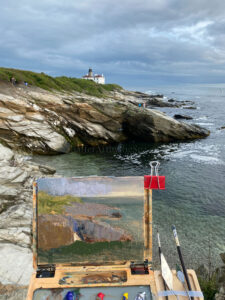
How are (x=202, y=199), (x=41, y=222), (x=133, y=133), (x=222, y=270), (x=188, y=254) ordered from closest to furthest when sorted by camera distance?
(x=41, y=222)
(x=222, y=270)
(x=188, y=254)
(x=202, y=199)
(x=133, y=133)

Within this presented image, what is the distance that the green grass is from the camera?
198 inches

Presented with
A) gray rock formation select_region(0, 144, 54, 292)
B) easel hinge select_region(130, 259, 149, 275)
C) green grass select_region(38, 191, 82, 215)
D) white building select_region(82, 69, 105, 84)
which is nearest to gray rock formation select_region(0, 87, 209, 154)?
gray rock formation select_region(0, 144, 54, 292)

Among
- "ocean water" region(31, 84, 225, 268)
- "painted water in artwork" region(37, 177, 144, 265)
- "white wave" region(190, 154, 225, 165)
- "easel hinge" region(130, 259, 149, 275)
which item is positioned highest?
"painted water in artwork" region(37, 177, 144, 265)

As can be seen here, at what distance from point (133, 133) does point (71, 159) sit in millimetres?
15696

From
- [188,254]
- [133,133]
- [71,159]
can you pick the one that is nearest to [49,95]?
[71,159]

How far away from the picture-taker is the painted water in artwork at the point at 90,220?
5.05 meters

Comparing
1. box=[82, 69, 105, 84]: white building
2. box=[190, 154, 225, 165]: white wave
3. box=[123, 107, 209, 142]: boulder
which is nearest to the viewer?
box=[190, 154, 225, 165]: white wave

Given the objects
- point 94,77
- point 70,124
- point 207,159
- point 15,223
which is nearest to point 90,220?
point 15,223

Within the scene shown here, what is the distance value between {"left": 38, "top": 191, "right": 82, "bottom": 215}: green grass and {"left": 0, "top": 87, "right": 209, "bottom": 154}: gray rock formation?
29.4 m

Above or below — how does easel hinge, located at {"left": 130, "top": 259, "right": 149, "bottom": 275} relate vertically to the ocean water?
above

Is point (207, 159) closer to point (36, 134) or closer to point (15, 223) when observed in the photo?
point (36, 134)

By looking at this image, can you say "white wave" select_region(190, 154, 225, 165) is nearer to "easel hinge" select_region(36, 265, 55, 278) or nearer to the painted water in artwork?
the painted water in artwork

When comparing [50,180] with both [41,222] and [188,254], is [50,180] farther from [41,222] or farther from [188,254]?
[188,254]

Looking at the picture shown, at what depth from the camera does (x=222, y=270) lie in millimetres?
9062
